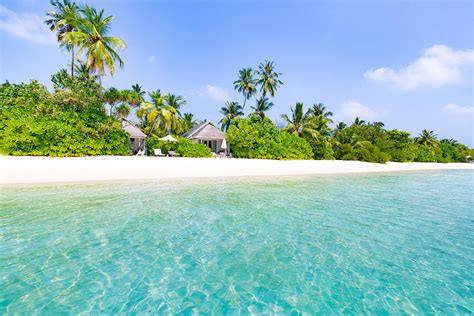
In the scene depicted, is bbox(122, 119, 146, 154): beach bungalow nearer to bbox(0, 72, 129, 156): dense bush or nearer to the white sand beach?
bbox(0, 72, 129, 156): dense bush

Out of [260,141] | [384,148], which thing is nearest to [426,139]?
[384,148]

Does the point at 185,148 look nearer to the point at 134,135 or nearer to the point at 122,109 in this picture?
the point at 134,135

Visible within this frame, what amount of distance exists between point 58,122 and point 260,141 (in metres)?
17.7

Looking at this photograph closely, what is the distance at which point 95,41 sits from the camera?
22.0 m

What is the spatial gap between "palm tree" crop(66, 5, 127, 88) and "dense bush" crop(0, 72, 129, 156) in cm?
220

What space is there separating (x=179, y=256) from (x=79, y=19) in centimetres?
2568

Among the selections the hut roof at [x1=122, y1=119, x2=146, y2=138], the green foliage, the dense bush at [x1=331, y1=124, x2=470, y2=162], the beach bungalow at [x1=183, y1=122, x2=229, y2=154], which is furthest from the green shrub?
the hut roof at [x1=122, y1=119, x2=146, y2=138]

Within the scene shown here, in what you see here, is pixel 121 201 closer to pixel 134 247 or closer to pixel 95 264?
pixel 134 247

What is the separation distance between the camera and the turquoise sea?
3188mm

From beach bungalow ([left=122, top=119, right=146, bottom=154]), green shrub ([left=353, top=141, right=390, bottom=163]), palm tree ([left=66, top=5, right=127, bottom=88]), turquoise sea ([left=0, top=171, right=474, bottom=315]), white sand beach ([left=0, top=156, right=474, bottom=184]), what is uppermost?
palm tree ([left=66, top=5, right=127, bottom=88])

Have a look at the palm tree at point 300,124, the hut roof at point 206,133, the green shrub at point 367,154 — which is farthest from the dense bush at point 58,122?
the green shrub at point 367,154

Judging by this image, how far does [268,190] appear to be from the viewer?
1212 centimetres

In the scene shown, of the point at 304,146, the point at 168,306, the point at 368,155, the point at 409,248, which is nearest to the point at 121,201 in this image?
the point at 168,306

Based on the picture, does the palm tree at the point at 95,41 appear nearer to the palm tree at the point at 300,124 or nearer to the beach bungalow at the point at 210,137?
the beach bungalow at the point at 210,137
